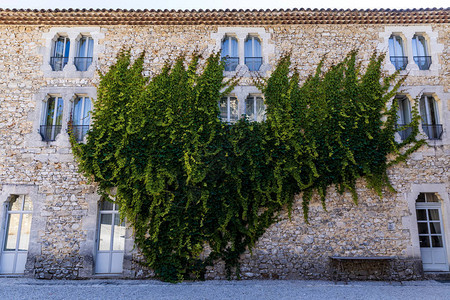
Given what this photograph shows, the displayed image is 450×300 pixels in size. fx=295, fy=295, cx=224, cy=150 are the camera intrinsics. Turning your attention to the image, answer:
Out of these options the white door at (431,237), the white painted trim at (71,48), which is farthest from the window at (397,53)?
the white painted trim at (71,48)

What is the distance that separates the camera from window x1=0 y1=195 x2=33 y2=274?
23.4ft

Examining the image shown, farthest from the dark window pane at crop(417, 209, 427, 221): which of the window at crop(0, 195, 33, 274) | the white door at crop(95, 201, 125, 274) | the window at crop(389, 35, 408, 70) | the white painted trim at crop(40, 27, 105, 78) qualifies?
the window at crop(0, 195, 33, 274)

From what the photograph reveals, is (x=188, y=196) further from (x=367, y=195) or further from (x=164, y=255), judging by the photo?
(x=367, y=195)

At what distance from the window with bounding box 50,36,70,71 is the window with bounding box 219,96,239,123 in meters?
4.42

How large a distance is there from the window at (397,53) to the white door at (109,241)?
8229 millimetres

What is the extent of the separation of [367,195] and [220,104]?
4.32 m

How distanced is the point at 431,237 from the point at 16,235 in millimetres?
10192

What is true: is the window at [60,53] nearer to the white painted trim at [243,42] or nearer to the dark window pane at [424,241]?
the white painted trim at [243,42]

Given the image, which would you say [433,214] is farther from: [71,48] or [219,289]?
[71,48]

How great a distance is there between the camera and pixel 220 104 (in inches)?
306

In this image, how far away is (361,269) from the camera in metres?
6.89

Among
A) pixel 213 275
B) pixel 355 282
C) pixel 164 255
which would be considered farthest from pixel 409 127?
pixel 164 255

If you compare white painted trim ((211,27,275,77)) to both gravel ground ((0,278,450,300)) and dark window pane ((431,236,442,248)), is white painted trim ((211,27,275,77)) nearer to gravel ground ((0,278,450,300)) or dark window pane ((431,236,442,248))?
gravel ground ((0,278,450,300))

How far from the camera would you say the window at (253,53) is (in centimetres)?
796
